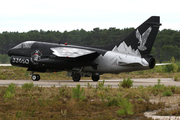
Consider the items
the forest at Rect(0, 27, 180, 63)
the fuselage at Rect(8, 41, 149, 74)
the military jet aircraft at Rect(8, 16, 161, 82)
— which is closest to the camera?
the military jet aircraft at Rect(8, 16, 161, 82)

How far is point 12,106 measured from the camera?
10.7 metres

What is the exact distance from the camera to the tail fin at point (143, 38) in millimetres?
22141

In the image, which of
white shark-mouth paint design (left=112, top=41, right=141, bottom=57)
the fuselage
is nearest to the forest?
the fuselage

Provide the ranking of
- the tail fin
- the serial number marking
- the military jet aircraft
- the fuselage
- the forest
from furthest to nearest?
1. the forest
2. the serial number marking
3. the fuselage
4. the military jet aircraft
5. the tail fin

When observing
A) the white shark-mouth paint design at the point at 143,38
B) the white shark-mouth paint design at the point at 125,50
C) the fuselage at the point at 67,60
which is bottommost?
the fuselage at the point at 67,60

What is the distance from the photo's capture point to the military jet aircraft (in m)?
22.3

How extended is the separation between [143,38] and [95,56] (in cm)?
442

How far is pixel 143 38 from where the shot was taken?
22.4m

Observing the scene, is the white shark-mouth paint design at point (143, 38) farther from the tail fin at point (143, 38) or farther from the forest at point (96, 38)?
the forest at point (96, 38)

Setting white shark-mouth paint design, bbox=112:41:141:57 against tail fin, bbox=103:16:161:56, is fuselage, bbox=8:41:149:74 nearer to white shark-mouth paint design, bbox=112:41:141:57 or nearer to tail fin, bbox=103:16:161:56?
white shark-mouth paint design, bbox=112:41:141:57

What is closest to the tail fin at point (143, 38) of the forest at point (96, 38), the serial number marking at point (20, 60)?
the serial number marking at point (20, 60)

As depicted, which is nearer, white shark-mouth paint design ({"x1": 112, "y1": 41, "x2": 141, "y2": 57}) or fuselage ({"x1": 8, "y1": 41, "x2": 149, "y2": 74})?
white shark-mouth paint design ({"x1": 112, "y1": 41, "x2": 141, "y2": 57})

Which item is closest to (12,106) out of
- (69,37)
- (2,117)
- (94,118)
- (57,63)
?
Result: (2,117)

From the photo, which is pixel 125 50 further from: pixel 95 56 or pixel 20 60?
pixel 20 60
